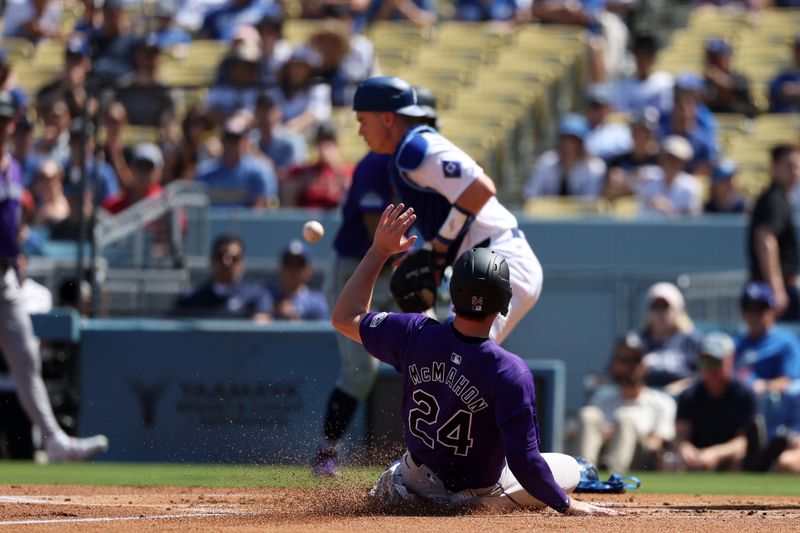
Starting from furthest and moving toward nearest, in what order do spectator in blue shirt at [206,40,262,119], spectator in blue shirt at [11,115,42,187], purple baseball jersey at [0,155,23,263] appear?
spectator in blue shirt at [206,40,262,119] < spectator in blue shirt at [11,115,42,187] < purple baseball jersey at [0,155,23,263]

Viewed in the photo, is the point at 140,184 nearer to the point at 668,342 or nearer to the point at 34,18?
the point at 668,342

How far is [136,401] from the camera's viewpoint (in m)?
11.2

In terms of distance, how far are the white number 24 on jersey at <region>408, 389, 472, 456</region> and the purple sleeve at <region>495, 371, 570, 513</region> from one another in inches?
7.4

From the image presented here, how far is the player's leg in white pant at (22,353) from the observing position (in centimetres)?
940

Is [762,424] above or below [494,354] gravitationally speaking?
below

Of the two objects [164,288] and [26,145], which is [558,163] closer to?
[164,288]

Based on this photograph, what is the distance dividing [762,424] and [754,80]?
5903 mm

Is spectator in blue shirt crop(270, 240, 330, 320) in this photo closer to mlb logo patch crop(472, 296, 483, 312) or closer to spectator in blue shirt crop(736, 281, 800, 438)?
spectator in blue shirt crop(736, 281, 800, 438)

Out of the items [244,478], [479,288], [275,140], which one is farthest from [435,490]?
[275,140]

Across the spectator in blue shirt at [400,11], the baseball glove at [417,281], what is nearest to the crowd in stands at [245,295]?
the baseball glove at [417,281]

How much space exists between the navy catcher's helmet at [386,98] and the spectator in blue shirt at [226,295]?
438 cm

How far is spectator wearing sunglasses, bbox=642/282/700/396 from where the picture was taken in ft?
38.1

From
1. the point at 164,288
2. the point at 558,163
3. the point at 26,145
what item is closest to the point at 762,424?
the point at 558,163

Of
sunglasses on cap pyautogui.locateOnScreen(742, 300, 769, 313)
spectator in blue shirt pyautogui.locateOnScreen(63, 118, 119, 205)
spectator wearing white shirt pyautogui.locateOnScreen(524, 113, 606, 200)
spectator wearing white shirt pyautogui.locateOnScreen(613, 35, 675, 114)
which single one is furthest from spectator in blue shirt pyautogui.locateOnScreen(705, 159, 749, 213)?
spectator in blue shirt pyautogui.locateOnScreen(63, 118, 119, 205)
